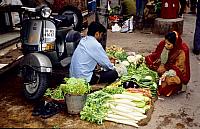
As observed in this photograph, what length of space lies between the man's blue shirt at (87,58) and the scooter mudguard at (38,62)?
491 millimetres

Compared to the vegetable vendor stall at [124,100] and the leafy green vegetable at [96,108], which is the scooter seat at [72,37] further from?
the leafy green vegetable at [96,108]

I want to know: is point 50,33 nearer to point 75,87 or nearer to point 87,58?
point 87,58

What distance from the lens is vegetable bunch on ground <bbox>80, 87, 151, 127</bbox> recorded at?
15.9 feet

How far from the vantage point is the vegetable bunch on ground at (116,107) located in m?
4.86

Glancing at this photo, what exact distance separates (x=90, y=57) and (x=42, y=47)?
0.88 meters

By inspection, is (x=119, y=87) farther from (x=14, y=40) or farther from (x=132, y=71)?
(x=14, y=40)

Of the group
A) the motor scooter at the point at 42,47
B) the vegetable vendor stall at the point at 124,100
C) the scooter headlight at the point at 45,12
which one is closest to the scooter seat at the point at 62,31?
the motor scooter at the point at 42,47

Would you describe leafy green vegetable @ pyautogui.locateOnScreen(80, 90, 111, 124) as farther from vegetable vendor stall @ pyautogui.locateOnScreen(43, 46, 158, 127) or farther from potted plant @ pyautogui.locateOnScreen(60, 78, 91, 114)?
potted plant @ pyautogui.locateOnScreen(60, 78, 91, 114)

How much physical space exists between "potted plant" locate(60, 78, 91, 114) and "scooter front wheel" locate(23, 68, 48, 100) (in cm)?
58

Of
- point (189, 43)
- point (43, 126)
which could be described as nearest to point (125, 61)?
point (43, 126)

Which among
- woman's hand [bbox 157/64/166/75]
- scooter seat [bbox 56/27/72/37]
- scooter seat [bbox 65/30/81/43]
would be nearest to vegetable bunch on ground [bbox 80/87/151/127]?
A: woman's hand [bbox 157/64/166/75]

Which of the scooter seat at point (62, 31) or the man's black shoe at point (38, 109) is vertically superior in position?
the scooter seat at point (62, 31)

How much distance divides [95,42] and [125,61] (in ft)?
5.77

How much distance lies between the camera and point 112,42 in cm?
1005
